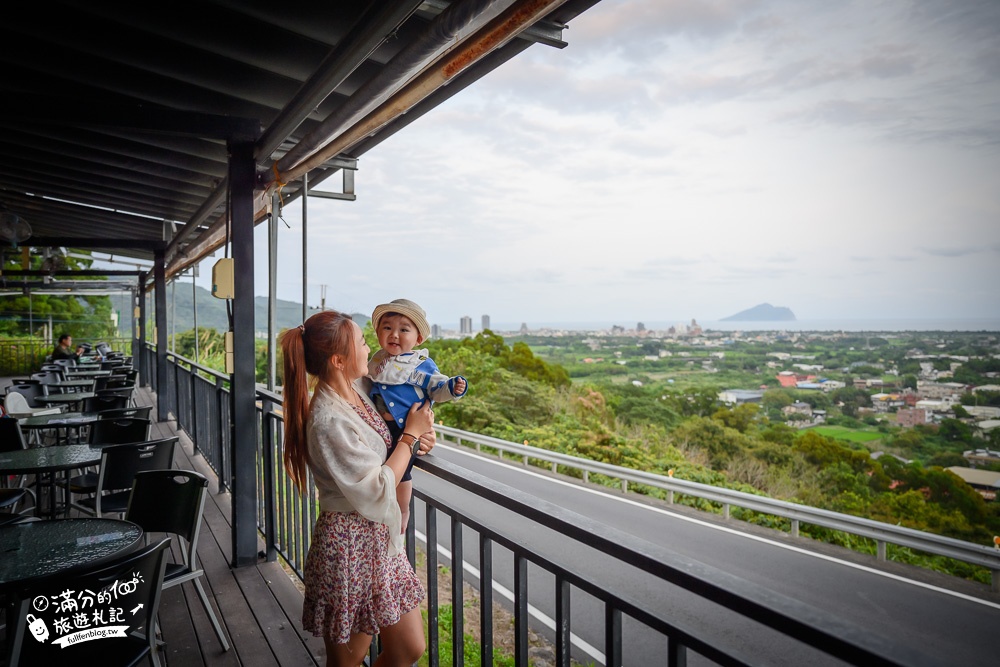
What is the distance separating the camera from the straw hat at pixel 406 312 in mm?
1877

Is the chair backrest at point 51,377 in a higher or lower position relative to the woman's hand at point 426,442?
lower

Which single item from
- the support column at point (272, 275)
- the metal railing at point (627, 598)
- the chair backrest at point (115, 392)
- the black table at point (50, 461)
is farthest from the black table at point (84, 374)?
the metal railing at point (627, 598)

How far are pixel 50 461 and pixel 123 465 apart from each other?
1.25 feet

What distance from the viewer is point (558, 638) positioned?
3.83 ft

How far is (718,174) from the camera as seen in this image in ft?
126

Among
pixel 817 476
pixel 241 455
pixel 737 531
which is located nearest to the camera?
pixel 241 455

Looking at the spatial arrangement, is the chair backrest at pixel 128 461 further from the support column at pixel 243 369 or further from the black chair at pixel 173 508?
the black chair at pixel 173 508

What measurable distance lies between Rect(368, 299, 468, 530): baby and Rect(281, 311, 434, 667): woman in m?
0.06

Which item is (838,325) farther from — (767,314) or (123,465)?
(123,465)

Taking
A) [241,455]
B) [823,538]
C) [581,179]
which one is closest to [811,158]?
[581,179]

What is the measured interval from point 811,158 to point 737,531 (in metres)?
29.9

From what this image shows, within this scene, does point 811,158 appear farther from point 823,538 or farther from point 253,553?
point 253,553

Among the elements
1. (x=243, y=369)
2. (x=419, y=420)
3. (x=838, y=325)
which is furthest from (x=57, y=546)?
(x=838, y=325)

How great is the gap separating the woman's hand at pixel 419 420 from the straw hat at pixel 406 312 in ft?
0.97
